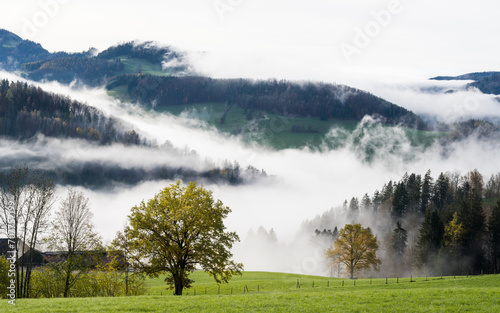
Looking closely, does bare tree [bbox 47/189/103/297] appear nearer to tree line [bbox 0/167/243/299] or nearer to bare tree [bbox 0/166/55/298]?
tree line [bbox 0/167/243/299]

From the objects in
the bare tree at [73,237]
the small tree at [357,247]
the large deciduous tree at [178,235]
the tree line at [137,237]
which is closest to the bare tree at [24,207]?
the tree line at [137,237]

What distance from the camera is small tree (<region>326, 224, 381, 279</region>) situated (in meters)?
97.9

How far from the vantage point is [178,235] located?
48.0 meters

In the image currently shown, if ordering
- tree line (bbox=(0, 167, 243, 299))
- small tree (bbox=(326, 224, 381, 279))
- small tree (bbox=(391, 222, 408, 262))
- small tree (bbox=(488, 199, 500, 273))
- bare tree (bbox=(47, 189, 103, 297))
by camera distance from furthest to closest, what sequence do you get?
small tree (bbox=(391, 222, 408, 262)) → small tree (bbox=(326, 224, 381, 279)) → small tree (bbox=(488, 199, 500, 273)) → bare tree (bbox=(47, 189, 103, 297)) → tree line (bbox=(0, 167, 243, 299))

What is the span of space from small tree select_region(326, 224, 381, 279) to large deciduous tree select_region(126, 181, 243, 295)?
186 feet

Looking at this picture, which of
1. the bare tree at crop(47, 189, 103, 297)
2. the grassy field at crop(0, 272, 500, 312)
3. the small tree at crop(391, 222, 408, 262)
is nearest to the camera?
the grassy field at crop(0, 272, 500, 312)

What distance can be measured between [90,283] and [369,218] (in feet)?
440

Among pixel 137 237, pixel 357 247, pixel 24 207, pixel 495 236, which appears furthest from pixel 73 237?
pixel 495 236

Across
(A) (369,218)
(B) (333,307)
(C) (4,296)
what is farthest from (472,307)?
(A) (369,218)

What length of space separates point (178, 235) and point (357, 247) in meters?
61.5

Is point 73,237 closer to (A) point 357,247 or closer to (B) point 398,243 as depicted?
(A) point 357,247

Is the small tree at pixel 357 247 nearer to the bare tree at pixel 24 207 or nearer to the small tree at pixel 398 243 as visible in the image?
the small tree at pixel 398 243

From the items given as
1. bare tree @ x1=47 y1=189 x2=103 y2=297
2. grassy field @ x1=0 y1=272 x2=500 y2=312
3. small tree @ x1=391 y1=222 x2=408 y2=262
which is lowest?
small tree @ x1=391 y1=222 x2=408 y2=262

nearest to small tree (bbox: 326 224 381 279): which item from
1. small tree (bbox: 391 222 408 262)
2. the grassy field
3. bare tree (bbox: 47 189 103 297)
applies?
small tree (bbox: 391 222 408 262)
